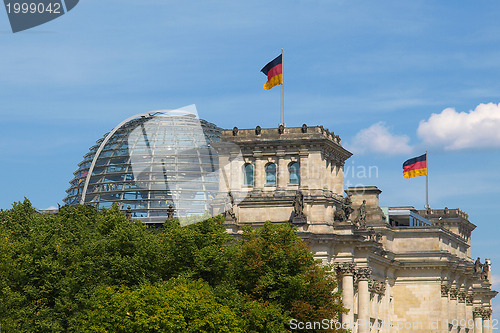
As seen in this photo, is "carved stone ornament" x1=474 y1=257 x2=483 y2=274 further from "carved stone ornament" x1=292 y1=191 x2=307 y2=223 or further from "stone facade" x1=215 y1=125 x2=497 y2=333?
"carved stone ornament" x1=292 y1=191 x2=307 y2=223

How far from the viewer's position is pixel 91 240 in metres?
99.8

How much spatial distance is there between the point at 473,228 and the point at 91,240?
353 feet

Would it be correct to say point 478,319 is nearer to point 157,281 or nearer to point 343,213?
point 343,213

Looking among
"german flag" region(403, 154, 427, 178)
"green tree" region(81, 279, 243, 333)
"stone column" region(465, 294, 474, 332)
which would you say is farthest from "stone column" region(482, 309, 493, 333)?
"green tree" region(81, 279, 243, 333)

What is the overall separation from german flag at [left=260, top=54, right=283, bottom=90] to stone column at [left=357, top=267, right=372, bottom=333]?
2362 centimetres

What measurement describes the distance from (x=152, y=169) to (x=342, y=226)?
6178cm

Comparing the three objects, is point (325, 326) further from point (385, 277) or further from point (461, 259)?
point (461, 259)

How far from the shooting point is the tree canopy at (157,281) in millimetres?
84625

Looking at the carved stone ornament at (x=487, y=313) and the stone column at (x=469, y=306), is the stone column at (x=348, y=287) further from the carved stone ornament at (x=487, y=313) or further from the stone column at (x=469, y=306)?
the carved stone ornament at (x=487, y=313)

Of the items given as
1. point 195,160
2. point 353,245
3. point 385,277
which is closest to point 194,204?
point 195,160

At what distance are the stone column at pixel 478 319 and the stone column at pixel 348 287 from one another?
61.9 metres

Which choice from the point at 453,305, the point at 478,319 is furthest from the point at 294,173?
the point at 478,319

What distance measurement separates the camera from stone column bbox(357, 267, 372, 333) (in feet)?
415

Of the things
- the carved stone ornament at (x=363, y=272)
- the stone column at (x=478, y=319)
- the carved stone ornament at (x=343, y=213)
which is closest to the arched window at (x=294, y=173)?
the carved stone ornament at (x=343, y=213)
